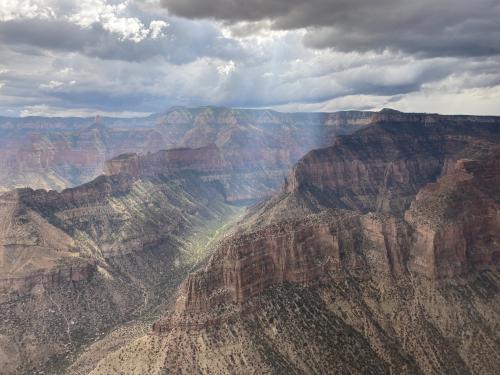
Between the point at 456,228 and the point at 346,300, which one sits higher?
the point at 456,228

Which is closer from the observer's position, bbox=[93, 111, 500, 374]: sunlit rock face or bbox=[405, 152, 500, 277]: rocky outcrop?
bbox=[93, 111, 500, 374]: sunlit rock face

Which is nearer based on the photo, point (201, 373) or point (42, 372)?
point (201, 373)

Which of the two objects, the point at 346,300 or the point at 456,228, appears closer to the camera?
the point at 346,300

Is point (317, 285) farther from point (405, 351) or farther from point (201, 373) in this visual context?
point (201, 373)

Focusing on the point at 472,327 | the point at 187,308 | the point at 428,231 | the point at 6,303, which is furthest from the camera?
the point at 6,303

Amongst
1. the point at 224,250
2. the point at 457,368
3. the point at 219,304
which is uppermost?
the point at 224,250

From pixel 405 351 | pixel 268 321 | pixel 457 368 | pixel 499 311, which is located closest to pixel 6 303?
pixel 268 321

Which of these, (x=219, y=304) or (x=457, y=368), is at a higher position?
(x=219, y=304)

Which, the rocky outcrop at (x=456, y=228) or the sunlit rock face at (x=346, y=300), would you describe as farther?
the rocky outcrop at (x=456, y=228)
